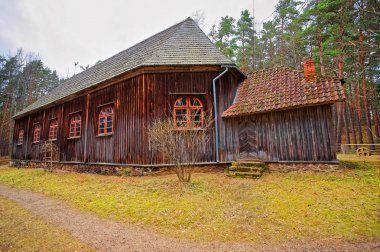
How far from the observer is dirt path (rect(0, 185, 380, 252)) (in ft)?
10.6

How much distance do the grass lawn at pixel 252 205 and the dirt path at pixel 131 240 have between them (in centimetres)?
24

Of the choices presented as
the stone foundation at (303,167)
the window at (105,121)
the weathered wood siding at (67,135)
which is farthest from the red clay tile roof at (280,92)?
the weathered wood siding at (67,135)

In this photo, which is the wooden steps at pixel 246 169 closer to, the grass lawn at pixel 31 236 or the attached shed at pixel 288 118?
the attached shed at pixel 288 118

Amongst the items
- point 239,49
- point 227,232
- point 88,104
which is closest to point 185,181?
point 227,232

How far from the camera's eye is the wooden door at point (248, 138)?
30.8 feet

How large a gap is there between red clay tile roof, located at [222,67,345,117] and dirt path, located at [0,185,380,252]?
594 cm

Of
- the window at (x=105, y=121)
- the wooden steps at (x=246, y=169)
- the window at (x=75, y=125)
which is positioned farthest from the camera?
the window at (x=75, y=125)

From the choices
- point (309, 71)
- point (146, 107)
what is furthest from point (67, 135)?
point (309, 71)

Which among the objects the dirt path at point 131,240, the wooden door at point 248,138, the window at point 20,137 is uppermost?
the window at point 20,137

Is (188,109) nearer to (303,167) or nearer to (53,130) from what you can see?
(303,167)

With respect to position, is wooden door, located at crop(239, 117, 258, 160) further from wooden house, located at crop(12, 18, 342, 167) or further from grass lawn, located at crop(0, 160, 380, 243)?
grass lawn, located at crop(0, 160, 380, 243)

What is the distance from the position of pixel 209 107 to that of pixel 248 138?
7.81 feet

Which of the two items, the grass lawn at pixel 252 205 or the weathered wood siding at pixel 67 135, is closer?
the grass lawn at pixel 252 205

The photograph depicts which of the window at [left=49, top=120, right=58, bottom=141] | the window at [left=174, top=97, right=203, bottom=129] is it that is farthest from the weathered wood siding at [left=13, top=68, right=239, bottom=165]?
the window at [left=49, top=120, right=58, bottom=141]
